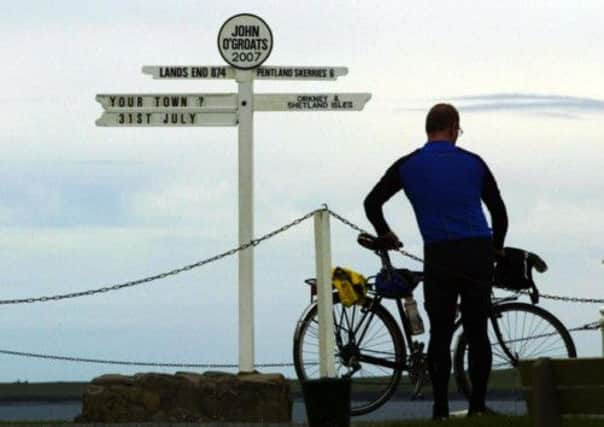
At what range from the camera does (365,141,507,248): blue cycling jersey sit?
12.6m

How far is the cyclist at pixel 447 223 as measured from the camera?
12625 millimetres

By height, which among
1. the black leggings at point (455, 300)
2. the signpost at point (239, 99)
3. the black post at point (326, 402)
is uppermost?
the signpost at point (239, 99)

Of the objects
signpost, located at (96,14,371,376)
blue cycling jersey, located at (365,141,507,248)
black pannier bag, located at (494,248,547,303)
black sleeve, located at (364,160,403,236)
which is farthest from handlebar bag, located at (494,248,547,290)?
signpost, located at (96,14,371,376)

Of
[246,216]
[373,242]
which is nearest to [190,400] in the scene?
[246,216]

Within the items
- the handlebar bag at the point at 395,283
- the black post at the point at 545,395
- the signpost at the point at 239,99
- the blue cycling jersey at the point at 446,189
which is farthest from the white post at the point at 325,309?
the black post at the point at 545,395

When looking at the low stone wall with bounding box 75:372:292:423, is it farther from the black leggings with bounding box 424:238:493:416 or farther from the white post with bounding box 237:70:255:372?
the black leggings with bounding box 424:238:493:416

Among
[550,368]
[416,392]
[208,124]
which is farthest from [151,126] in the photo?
[550,368]

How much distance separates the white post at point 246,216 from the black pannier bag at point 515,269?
312 centimetres

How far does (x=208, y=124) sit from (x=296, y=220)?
2245 millimetres

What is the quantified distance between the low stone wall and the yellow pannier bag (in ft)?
3.92

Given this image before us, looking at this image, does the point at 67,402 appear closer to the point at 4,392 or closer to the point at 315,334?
the point at 4,392

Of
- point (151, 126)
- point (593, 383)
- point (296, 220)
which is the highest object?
point (151, 126)

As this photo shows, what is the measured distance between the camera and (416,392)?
46.7 feet

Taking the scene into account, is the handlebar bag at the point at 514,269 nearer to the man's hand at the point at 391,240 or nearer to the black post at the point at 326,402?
the man's hand at the point at 391,240
